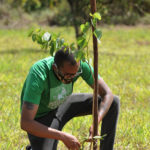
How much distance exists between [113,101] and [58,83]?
1.99 ft

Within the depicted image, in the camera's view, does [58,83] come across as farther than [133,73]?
No

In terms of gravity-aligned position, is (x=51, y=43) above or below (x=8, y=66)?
above

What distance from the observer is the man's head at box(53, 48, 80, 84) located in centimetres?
276

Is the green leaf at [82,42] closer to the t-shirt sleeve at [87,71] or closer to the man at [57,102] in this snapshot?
the man at [57,102]

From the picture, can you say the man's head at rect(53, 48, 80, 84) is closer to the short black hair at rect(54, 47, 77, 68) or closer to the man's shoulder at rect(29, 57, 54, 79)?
the short black hair at rect(54, 47, 77, 68)

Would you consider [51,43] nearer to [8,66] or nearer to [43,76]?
[43,76]

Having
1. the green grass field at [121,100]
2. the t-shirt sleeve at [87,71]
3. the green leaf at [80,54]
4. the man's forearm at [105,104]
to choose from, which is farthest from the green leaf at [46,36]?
the man's forearm at [105,104]

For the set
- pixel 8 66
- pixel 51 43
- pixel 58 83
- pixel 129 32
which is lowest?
pixel 129 32

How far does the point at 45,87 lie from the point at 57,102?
30 centimetres

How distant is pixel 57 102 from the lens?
3291 mm

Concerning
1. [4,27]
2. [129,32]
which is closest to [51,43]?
[129,32]

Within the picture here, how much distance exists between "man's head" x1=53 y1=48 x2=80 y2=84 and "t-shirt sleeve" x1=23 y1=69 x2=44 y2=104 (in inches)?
6.5

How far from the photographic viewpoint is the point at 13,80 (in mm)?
7223

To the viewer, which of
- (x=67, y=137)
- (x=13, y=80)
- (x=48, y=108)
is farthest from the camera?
(x=13, y=80)
